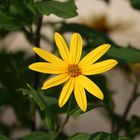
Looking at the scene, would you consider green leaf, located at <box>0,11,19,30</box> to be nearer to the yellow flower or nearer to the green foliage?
the green foliage

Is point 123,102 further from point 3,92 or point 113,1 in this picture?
point 3,92

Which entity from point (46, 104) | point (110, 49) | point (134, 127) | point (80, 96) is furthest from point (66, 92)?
point (134, 127)

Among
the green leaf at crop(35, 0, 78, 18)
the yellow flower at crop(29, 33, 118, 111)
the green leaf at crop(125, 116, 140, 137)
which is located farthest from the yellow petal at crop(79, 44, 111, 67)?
the green leaf at crop(125, 116, 140, 137)

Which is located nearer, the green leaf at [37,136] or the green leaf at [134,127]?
the green leaf at [37,136]

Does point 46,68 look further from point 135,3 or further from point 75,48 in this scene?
point 135,3

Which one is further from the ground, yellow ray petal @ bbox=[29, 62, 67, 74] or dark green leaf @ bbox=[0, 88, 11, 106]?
yellow ray petal @ bbox=[29, 62, 67, 74]

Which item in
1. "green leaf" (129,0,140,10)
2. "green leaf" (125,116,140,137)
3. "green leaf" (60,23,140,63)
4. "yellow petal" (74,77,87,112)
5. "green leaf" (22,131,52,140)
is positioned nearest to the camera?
"yellow petal" (74,77,87,112)

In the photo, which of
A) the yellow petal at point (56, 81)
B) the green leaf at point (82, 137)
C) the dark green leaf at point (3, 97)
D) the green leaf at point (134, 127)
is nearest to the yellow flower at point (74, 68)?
the yellow petal at point (56, 81)

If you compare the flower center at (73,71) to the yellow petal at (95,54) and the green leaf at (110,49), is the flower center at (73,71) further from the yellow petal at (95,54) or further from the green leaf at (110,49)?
the green leaf at (110,49)
